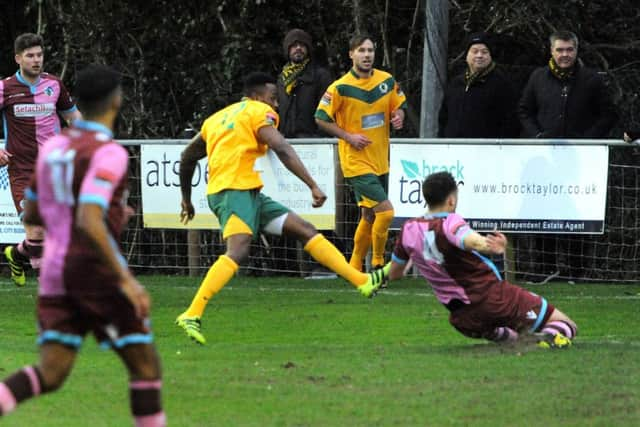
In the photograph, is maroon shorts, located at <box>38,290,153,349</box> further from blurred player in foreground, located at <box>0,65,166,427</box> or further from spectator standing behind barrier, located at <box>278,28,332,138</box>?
spectator standing behind barrier, located at <box>278,28,332,138</box>

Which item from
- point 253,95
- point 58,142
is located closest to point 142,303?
point 58,142

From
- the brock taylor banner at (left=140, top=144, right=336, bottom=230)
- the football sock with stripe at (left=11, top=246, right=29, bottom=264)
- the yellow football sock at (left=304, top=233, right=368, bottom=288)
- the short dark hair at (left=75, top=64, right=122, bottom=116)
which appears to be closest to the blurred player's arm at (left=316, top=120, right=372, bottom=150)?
the brock taylor banner at (left=140, top=144, right=336, bottom=230)

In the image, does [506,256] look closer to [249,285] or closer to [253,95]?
[249,285]

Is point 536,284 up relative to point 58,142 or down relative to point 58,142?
Result: down

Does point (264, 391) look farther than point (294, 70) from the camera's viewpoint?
No

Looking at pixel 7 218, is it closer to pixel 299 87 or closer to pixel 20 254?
pixel 20 254

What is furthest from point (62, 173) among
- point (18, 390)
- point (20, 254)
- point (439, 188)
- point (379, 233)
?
point (20, 254)

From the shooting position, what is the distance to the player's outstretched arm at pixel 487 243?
8680mm

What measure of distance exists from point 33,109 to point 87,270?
323 inches

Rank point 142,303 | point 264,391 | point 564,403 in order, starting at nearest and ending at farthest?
point 142,303
point 564,403
point 264,391

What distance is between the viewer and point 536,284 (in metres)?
14.8

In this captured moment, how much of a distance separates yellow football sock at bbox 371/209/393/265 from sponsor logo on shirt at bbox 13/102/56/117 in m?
3.21

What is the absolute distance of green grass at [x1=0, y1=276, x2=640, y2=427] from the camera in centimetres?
752

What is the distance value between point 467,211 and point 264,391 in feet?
21.6
